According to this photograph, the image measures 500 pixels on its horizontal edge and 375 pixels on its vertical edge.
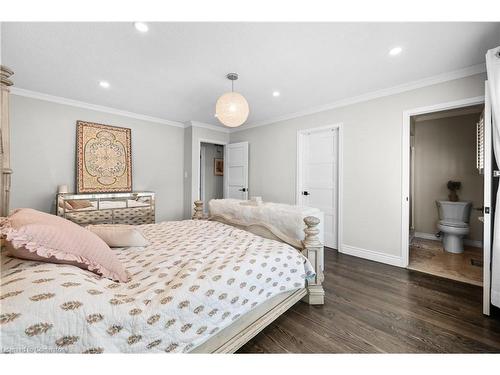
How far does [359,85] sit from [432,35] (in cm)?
100

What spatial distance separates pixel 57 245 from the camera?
1.00 metres

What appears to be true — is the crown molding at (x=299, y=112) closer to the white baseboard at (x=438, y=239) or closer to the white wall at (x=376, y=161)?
the white wall at (x=376, y=161)

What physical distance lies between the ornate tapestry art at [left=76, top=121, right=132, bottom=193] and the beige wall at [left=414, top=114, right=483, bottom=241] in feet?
19.2

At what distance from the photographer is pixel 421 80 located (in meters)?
2.66

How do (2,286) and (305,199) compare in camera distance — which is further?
(305,199)

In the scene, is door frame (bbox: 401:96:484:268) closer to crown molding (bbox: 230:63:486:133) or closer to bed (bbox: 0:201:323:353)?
crown molding (bbox: 230:63:486:133)

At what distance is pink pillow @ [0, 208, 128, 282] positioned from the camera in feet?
3.07

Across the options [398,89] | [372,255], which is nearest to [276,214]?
[372,255]

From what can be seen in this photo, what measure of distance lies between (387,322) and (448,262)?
85.1 inches

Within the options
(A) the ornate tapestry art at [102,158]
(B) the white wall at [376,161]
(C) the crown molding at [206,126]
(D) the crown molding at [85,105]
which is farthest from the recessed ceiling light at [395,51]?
(A) the ornate tapestry art at [102,158]

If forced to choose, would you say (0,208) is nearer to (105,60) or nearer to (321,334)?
(105,60)

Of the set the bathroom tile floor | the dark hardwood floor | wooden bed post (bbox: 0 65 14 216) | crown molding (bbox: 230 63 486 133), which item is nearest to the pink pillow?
wooden bed post (bbox: 0 65 14 216)

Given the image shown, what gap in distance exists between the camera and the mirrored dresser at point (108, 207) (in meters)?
3.21
